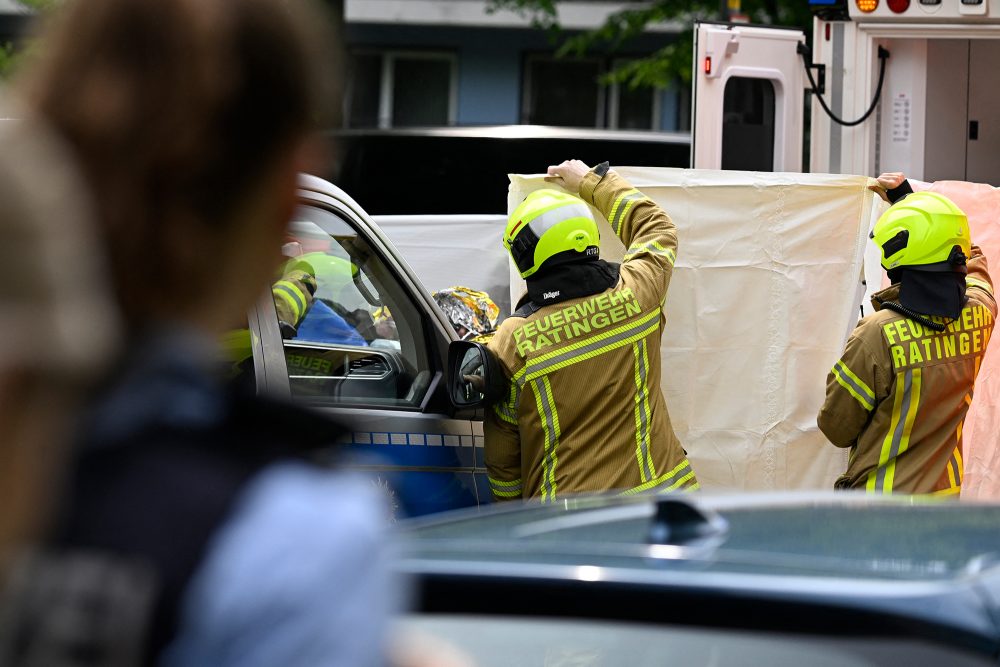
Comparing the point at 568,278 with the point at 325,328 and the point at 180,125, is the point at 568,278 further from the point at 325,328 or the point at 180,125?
the point at 180,125

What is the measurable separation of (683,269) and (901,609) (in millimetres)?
3949

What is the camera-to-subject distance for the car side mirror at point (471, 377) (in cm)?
466

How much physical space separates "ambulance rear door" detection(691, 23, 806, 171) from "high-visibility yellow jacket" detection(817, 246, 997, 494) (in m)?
1.86

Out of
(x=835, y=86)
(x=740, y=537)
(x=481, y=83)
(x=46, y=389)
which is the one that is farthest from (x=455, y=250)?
(x=481, y=83)

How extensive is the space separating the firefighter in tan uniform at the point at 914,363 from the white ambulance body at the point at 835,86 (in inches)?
68.7

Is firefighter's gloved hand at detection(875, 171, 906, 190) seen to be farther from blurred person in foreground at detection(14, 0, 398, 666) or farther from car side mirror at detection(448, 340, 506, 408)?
blurred person in foreground at detection(14, 0, 398, 666)

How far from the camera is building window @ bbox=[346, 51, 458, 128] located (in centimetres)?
2112

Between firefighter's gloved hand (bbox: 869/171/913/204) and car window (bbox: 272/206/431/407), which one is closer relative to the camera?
car window (bbox: 272/206/431/407)

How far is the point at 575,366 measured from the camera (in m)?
4.72

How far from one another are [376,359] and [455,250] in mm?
2757

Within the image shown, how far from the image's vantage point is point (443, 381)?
16.0ft

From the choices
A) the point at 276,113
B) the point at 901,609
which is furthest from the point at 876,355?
the point at 276,113

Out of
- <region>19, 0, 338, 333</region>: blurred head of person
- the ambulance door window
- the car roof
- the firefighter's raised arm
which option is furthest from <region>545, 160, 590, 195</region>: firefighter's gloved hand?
<region>19, 0, 338, 333</region>: blurred head of person

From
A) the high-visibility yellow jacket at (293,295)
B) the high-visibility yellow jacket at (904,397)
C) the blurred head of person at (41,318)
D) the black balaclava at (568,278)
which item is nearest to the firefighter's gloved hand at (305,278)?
the high-visibility yellow jacket at (293,295)
